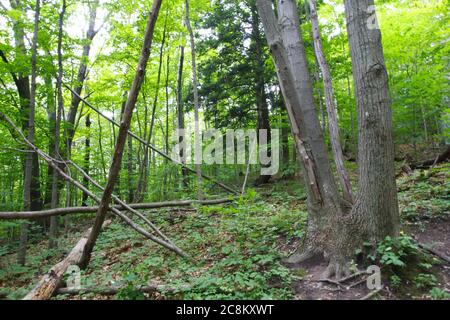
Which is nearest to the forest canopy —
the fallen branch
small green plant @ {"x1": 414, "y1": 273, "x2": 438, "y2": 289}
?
small green plant @ {"x1": 414, "y1": 273, "x2": 438, "y2": 289}

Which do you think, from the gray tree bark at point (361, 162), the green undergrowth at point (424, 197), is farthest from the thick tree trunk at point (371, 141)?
the green undergrowth at point (424, 197)

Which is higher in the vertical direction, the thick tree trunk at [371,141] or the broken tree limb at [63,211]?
the thick tree trunk at [371,141]

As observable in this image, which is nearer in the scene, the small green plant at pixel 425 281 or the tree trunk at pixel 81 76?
the small green plant at pixel 425 281

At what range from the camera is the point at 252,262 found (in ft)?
13.0

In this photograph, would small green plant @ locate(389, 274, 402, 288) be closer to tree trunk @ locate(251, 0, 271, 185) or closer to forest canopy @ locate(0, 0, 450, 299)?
forest canopy @ locate(0, 0, 450, 299)

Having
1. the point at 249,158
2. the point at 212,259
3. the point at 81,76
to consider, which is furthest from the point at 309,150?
the point at 81,76

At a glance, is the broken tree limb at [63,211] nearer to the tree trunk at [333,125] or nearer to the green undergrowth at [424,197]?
the tree trunk at [333,125]

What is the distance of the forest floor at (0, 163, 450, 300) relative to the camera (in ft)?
10.2

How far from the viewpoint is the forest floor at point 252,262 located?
10.2 feet

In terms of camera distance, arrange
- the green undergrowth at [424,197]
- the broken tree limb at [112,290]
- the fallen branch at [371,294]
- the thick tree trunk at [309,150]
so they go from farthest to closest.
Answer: the green undergrowth at [424,197] → the thick tree trunk at [309,150] → the broken tree limb at [112,290] → the fallen branch at [371,294]

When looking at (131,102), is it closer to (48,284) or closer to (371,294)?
(48,284)
